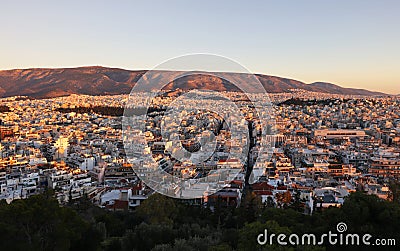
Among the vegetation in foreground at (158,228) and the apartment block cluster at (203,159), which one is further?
the apartment block cluster at (203,159)

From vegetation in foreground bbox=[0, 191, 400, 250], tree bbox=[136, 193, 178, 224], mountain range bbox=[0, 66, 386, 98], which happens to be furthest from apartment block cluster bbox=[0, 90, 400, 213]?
mountain range bbox=[0, 66, 386, 98]

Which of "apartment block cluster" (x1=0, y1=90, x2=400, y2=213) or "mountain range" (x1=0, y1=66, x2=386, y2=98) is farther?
"mountain range" (x1=0, y1=66, x2=386, y2=98)

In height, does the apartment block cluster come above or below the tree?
below

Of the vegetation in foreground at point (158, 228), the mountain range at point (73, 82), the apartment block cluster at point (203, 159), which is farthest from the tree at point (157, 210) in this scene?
the mountain range at point (73, 82)

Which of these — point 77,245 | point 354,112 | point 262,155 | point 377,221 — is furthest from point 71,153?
point 354,112

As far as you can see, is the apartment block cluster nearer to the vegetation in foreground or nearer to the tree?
the tree

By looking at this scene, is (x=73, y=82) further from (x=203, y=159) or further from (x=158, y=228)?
(x=158, y=228)

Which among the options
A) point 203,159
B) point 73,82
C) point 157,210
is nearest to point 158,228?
point 157,210

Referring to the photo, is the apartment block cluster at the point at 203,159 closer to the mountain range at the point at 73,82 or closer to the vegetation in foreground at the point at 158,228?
the vegetation in foreground at the point at 158,228
